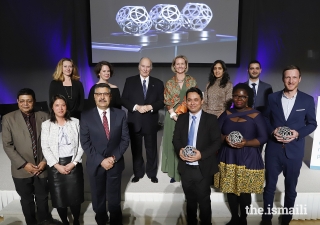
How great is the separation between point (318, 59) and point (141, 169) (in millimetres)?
5349

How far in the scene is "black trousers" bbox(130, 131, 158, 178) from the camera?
11.1 ft

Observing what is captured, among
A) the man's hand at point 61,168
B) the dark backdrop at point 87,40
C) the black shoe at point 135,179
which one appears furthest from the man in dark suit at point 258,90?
the dark backdrop at point 87,40

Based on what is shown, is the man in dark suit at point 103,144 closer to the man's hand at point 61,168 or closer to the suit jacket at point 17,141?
the man's hand at point 61,168

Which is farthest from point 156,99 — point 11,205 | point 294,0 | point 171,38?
point 294,0

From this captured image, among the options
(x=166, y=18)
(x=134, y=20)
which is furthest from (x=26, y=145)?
(x=166, y=18)

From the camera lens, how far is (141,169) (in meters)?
3.54

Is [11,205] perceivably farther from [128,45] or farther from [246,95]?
[128,45]

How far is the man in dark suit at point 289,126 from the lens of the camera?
8.23 feet

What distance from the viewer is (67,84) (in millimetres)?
3357

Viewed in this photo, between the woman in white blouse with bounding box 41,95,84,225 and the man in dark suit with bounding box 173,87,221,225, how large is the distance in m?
0.94

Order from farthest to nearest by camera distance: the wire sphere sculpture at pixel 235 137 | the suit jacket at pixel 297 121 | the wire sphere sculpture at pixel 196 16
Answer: the wire sphere sculpture at pixel 196 16, the suit jacket at pixel 297 121, the wire sphere sculpture at pixel 235 137

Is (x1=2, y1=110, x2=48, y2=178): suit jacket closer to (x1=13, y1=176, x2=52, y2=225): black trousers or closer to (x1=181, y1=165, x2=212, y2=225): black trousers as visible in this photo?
(x1=13, y1=176, x2=52, y2=225): black trousers

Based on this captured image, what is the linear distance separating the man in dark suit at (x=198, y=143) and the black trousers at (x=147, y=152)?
931 mm

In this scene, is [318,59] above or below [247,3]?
below
